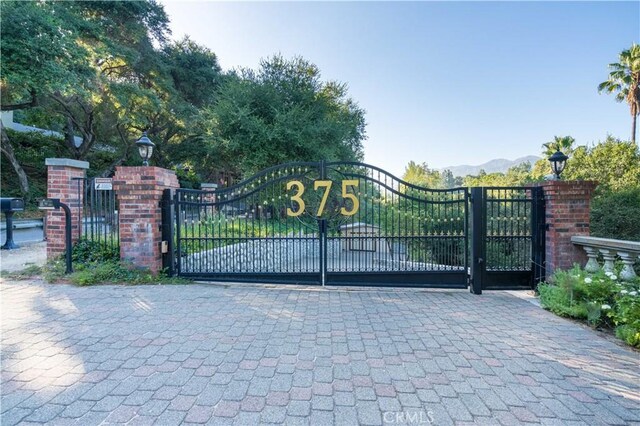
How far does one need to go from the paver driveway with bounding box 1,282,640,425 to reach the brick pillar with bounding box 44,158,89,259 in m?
1.36

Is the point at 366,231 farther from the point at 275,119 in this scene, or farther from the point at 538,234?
the point at 275,119

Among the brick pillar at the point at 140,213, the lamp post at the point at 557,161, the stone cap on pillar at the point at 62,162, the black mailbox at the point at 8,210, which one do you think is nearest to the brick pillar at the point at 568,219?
the lamp post at the point at 557,161

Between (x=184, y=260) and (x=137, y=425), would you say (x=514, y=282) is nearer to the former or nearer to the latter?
(x=137, y=425)

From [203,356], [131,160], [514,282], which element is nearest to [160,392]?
[203,356]

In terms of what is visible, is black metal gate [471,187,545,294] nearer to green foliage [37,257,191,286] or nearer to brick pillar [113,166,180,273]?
green foliage [37,257,191,286]

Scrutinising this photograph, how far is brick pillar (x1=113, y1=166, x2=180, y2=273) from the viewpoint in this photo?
4617 millimetres

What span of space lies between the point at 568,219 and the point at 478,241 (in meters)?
1.23

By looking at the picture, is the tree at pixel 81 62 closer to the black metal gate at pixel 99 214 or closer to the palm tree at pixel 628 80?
the black metal gate at pixel 99 214

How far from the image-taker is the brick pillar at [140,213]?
4.62 meters

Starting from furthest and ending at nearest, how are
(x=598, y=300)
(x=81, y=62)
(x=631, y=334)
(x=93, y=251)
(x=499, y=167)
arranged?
(x=499, y=167) < (x=81, y=62) < (x=93, y=251) < (x=598, y=300) < (x=631, y=334)

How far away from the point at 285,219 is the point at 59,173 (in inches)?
147

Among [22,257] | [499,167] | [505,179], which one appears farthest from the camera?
[499,167]

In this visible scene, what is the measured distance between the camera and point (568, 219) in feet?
13.9

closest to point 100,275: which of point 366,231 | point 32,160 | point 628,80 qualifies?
point 366,231
